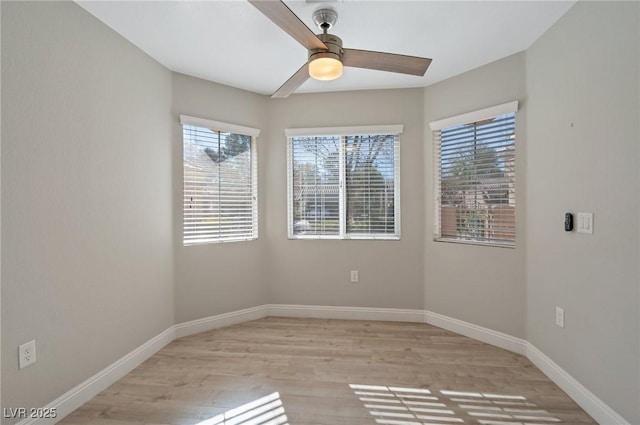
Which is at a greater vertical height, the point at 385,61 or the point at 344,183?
the point at 385,61

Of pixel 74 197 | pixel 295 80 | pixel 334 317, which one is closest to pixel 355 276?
pixel 334 317

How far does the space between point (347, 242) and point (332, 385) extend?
1575mm

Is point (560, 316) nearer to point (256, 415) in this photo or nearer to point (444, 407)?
point (444, 407)

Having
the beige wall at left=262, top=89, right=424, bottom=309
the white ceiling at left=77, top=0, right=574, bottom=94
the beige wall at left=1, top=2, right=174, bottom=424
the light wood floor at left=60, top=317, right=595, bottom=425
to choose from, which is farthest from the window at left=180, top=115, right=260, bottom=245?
the light wood floor at left=60, top=317, right=595, bottom=425

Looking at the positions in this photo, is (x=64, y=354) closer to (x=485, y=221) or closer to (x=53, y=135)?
(x=53, y=135)

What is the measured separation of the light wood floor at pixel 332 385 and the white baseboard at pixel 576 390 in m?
0.05

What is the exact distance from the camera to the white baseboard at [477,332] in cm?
271

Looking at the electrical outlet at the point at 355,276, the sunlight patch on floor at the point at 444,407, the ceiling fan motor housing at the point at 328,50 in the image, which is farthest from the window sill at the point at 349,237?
the ceiling fan motor housing at the point at 328,50

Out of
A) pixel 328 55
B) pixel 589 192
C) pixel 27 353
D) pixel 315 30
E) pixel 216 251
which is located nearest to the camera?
pixel 27 353

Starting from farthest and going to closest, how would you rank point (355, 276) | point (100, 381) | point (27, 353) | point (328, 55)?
point (355, 276) < point (100, 381) < point (328, 55) < point (27, 353)

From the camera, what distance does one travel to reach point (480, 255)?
294 cm

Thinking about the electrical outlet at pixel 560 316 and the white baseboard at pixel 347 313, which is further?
the white baseboard at pixel 347 313

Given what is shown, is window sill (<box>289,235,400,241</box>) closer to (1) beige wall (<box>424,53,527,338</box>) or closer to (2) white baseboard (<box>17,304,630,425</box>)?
(1) beige wall (<box>424,53,527,338</box>)

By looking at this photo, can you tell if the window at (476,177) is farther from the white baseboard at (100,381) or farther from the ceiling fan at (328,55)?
the white baseboard at (100,381)
